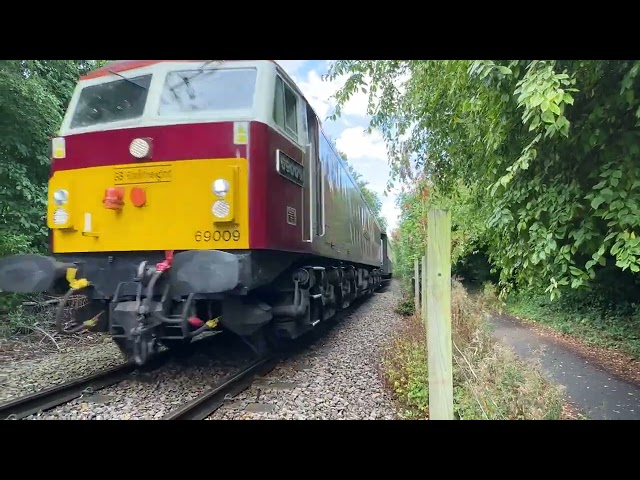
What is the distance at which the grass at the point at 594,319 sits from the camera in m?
9.43

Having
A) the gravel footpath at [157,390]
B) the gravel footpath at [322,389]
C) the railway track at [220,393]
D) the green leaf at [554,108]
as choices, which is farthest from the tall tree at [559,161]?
the gravel footpath at [157,390]

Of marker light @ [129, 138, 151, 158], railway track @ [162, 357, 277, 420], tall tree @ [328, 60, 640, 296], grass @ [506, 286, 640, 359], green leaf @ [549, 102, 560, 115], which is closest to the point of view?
green leaf @ [549, 102, 560, 115]

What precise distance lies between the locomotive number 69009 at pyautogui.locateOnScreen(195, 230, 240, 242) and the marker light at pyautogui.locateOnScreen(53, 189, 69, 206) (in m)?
1.55

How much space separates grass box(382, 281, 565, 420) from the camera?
388 centimetres

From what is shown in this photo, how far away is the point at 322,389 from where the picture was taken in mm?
5000

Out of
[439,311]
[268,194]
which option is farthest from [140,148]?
[439,311]

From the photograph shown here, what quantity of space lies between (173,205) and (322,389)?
92.5 inches

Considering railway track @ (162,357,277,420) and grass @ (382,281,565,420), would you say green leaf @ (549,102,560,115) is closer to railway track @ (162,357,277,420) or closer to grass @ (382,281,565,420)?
grass @ (382,281,565,420)

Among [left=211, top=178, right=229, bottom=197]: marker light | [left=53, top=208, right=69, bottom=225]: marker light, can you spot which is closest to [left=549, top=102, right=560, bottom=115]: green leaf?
[left=211, top=178, right=229, bottom=197]: marker light

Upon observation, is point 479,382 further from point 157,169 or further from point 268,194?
point 157,169

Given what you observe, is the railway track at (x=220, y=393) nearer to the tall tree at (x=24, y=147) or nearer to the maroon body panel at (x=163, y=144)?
the maroon body panel at (x=163, y=144)

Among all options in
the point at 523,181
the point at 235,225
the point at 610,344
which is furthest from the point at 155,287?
the point at 610,344

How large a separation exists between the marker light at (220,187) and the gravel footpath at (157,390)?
6.40ft
